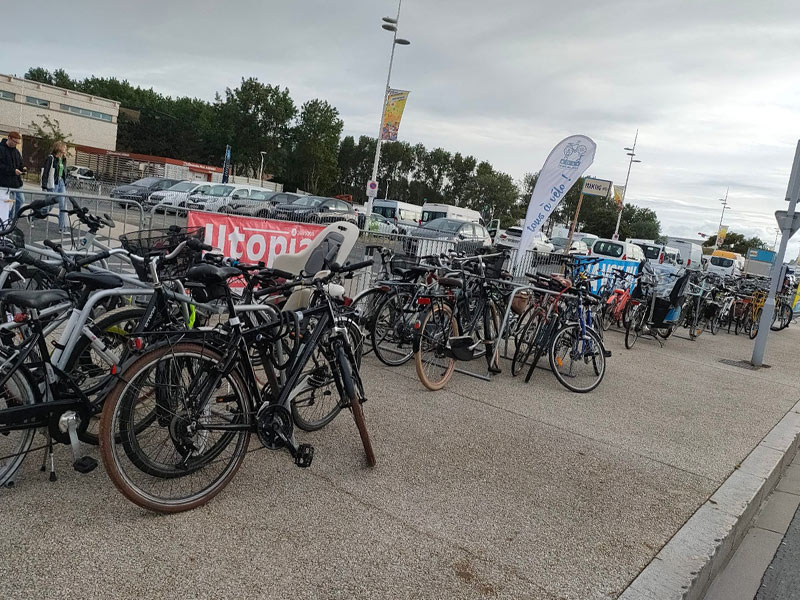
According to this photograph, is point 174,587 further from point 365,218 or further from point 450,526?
point 365,218

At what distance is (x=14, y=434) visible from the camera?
2.80 m

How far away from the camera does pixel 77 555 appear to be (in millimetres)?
2506

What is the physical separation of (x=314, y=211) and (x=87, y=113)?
5377cm

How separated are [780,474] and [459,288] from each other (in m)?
3.22

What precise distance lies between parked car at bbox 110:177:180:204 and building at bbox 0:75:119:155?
111 feet

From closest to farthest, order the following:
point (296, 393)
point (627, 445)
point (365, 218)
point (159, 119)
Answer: point (296, 393)
point (627, 445)
point (365, 218)
point (159, 119)

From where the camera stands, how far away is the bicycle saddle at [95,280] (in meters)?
2.92

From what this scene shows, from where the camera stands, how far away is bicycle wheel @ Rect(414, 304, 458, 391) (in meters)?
5.46

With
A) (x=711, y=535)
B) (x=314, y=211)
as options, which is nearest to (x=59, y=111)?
(x=314, y=211)

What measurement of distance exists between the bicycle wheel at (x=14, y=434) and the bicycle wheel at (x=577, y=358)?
472 cm

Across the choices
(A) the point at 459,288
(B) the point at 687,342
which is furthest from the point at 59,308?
(B) the point at 687,342

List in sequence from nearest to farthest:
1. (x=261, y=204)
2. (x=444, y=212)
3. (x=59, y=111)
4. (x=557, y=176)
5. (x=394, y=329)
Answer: (x=394, y=329), (x=557, y=176), (x=261, y=204), (x=444, y=212), (x=59, y=111)

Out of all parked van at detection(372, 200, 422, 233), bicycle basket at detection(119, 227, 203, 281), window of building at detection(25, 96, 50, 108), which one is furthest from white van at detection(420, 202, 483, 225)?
window of building at detection(25, 96, 50, 108)

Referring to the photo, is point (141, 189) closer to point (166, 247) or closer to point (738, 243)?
point (166, 247)
